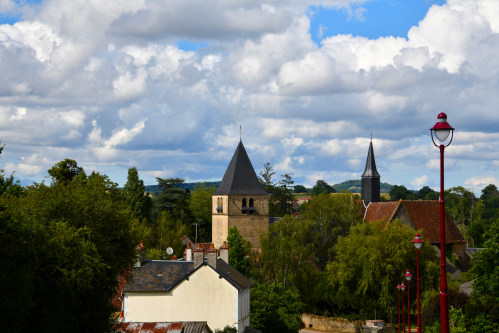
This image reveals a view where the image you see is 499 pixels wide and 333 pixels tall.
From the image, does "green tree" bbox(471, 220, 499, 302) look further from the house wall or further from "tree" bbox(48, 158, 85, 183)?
"tree" bbox(48, 158, 85, 183)

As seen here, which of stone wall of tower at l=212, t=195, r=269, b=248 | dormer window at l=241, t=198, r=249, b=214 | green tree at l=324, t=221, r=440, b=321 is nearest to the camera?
green tree at l=324, t=221, r=440, b=321

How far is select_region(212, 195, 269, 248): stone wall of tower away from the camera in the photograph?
63438 millimetres

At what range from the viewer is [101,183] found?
85.5 feet

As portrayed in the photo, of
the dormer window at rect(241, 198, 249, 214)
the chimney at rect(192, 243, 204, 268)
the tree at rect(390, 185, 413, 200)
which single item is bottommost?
the chimney at rect(192, 243, 204, 268)

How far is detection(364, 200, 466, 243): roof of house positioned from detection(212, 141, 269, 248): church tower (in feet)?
42.6

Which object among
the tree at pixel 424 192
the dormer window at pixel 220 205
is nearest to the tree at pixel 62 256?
the dormer window at pixel 220 205

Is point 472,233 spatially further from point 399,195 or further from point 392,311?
point 399,195

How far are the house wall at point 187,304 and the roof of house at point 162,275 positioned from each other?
0.30 m

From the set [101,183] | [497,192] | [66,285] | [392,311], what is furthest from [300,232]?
[497,192]

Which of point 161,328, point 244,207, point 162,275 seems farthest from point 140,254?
point 244,207

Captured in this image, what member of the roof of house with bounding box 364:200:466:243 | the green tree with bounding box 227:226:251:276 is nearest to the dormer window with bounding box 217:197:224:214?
the green tree with bounding box 227:226:251:276

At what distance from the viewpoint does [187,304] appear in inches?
1366

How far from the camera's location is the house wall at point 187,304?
34.6 meters

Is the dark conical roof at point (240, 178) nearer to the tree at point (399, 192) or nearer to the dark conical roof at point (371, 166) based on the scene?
the dark conical roof at point (371, 166)
